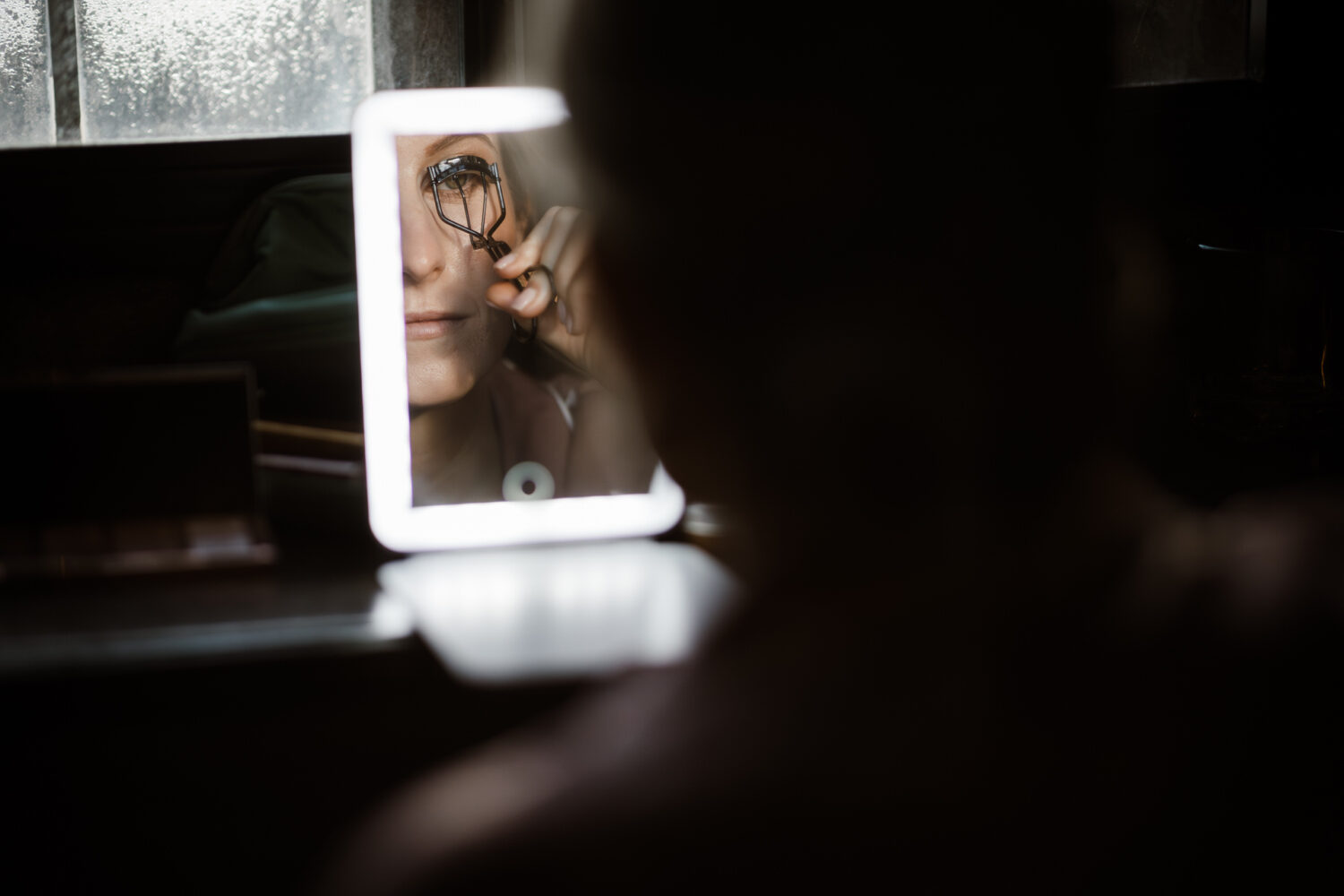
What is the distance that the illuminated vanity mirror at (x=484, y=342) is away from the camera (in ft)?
1.67

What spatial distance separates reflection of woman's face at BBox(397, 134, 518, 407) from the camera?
0.51m

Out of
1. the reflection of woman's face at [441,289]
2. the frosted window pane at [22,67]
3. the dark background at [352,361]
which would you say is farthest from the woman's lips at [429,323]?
the frosted window pane at [22,67]

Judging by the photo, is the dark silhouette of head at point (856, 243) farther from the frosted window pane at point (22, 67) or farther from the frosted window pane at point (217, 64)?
the frosted window pane at point (22, 67)

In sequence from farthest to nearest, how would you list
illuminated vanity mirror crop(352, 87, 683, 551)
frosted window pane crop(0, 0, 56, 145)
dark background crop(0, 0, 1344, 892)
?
frosted window pane crop(0, 0, 56, 145) → illuminated vanity mirror crop(352, 87, 683, 551) → dark background crop(0, 0, 1344, 892)

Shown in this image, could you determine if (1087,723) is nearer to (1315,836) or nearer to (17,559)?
(1315,836)

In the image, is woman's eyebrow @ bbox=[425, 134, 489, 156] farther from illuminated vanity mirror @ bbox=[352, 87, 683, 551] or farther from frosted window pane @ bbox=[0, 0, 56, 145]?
frosted window pane @ bbox=[0, 0, 56, 145]

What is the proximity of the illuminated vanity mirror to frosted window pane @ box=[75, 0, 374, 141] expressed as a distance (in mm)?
812

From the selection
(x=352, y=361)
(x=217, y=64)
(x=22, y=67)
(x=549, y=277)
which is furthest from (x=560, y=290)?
(x=22, y=67)

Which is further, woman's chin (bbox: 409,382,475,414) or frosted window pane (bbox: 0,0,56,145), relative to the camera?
frosted window pane (bbox: 0,0,56,145)

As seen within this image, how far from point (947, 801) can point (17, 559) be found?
1.57ft

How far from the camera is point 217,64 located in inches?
49.5

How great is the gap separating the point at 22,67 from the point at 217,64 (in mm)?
258

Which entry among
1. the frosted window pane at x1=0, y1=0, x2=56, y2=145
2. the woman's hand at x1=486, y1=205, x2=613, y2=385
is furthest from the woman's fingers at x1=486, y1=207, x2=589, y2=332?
the frosted window pane at x1=0, y1=0, x2=56, y2=145

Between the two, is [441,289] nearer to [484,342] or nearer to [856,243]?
[484,342]
